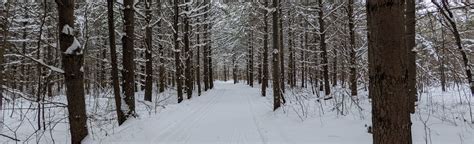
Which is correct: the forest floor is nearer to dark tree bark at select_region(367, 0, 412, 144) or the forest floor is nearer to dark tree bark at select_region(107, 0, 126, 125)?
dark tree bark at select_region(107, 0, 126, 125)

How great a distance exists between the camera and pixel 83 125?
6.67 meters

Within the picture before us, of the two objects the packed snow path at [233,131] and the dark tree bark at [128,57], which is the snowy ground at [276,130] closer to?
the packed snow path at [233,131]

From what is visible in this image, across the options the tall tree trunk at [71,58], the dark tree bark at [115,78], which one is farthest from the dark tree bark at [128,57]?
the tall tree trunk at [71,58]

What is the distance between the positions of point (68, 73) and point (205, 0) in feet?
70.7

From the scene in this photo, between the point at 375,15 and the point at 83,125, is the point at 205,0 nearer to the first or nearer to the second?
the point at 83,125

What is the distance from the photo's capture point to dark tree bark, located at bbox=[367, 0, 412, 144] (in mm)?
2627

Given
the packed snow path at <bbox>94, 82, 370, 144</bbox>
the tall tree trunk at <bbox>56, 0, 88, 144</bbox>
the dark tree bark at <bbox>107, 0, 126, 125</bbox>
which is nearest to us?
the tall tree trunk at <bbox>56, 0, 88, 144</bbox>

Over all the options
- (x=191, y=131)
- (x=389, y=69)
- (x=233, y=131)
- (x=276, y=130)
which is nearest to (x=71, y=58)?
(x=191, y=131)

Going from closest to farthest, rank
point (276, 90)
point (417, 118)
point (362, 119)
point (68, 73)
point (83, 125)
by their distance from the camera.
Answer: point (68, 73) → point (83, 125) → point (417, 118) → point (362, 119) → point (276, 90)

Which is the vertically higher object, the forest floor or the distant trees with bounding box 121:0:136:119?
the distant trees with bounding box 121:0:136:119

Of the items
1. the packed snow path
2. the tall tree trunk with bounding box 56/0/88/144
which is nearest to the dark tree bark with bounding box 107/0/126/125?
the packed snow path

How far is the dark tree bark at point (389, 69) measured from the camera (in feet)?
8.62

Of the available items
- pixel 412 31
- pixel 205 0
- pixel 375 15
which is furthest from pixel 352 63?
pixel 375 15

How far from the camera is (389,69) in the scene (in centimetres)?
263
